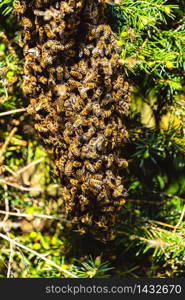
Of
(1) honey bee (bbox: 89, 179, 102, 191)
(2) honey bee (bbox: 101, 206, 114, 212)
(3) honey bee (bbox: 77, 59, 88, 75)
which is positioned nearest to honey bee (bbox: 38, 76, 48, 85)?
(3) honey bee (bbox: 77, 59, 88, 75)

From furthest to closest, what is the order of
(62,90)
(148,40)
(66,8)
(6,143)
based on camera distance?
(6,143), (148,40), (62,90), (66,8)

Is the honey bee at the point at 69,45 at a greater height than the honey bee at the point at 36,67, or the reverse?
the honey bee at the point at 69,45

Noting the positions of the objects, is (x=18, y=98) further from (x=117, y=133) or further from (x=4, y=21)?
(x=117, y=133)

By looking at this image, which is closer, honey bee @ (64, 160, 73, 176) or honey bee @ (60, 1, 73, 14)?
honey bee @ (60, 1, 73, 14)

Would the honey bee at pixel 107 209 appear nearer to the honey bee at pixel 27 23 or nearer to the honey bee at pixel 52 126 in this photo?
the honey bee at pixel 52 126

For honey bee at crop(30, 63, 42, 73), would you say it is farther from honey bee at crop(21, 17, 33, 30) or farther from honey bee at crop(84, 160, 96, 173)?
honey bee at crop(84, 160, 96, 173)

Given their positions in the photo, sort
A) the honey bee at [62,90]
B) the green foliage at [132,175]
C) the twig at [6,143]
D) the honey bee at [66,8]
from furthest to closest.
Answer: the twig at [6,143] → the green foliage at [132,175] → the honey bee at [62,90] → the honey bee at [66,8]

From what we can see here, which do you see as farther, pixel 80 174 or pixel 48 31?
pixel 80 174

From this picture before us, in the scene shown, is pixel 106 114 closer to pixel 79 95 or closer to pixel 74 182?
pixel 79 95

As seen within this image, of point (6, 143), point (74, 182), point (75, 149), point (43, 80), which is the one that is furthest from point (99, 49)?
point (6, 143)

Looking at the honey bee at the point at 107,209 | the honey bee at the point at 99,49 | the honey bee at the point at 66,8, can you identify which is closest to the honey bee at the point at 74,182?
the honey bee at the point at 107,209
